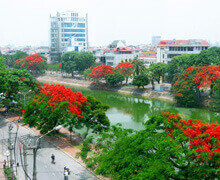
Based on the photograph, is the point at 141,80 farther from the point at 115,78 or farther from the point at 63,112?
the point at 63,112

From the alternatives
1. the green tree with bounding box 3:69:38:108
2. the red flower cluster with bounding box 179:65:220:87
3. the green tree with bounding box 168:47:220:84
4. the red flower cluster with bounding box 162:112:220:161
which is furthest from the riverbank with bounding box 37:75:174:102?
the red flower cluster with bounding box 162:112:220:161

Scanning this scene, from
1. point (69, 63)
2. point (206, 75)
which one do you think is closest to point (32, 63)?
point (69, 63)

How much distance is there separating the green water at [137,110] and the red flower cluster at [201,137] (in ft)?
41.6

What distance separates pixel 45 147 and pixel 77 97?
450 cm

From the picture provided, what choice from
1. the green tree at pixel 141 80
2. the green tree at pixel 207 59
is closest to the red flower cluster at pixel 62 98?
the green tree at pixel 141 80

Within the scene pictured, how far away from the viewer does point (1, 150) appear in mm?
19438

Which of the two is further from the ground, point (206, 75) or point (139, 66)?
point (139, 66)

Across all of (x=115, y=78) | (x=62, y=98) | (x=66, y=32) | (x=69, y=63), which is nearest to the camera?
(x=62, y=98)

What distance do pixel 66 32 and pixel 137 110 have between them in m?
59.4

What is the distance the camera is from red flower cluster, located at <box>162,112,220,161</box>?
11.9 m

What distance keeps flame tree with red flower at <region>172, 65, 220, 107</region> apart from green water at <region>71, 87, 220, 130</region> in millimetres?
1215

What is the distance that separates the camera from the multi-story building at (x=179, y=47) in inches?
2039

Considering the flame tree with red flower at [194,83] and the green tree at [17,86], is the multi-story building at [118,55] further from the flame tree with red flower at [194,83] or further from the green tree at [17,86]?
the green tree at [17,86]

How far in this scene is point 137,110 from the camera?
118ft
